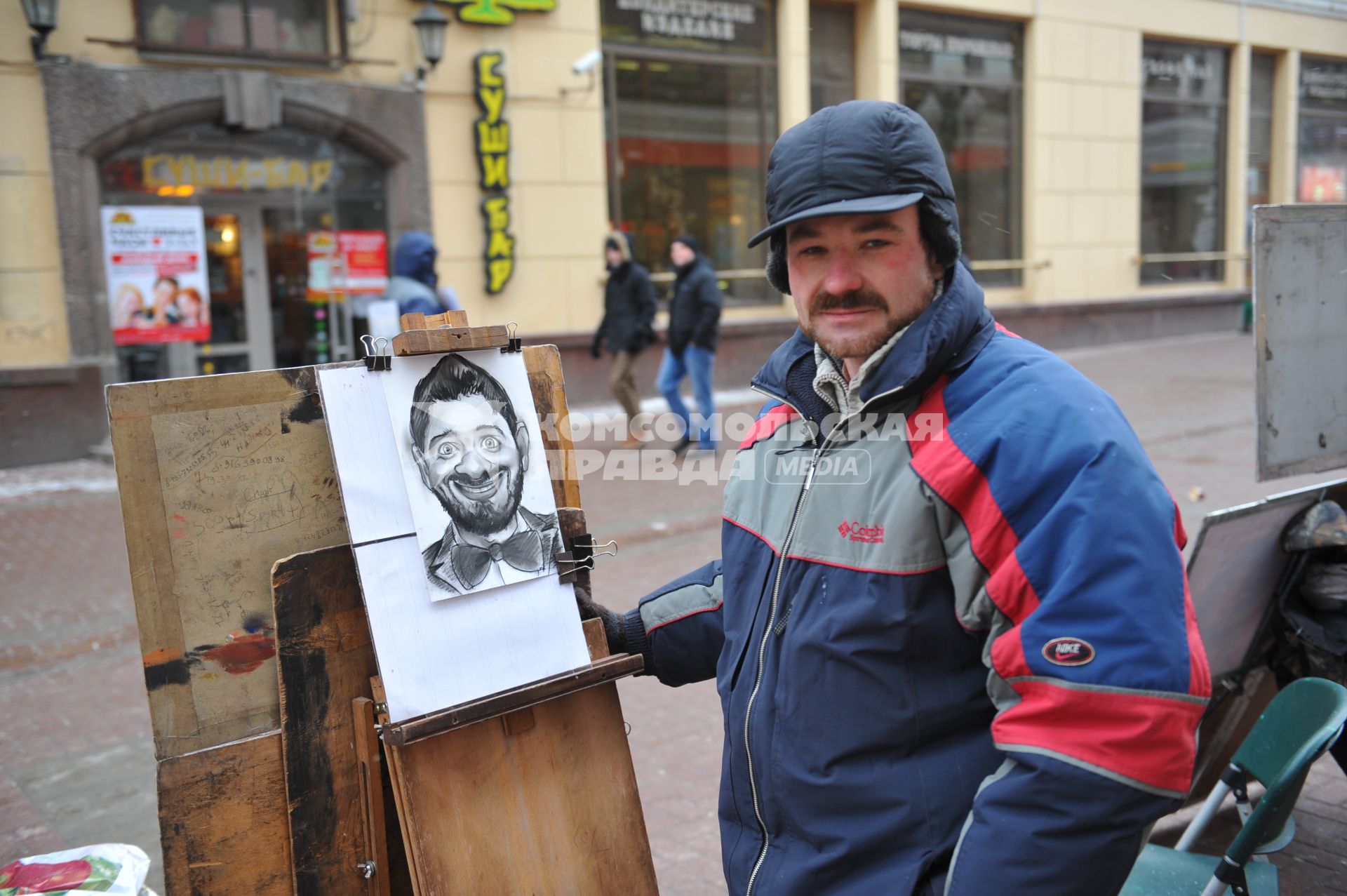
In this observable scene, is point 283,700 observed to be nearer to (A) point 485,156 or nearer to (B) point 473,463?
(B) point 473,463

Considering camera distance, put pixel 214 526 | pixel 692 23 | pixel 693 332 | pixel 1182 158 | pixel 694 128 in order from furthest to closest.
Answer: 1. pixel 1182 158
2. pixel 694 128
3. pixel 692 23
4. pixel 693 332
5. pixel 214 526

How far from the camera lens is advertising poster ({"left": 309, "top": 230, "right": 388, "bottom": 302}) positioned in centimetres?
1128

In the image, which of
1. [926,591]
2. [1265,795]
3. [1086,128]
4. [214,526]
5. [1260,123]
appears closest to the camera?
[926,591]

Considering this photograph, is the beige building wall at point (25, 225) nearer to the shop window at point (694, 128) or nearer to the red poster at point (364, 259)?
the red poster at point (364, 259)

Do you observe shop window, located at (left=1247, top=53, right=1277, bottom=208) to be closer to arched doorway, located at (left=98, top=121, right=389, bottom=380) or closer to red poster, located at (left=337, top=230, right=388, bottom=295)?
red poster, located at (left=337, top=230, right=388, bottom=295)

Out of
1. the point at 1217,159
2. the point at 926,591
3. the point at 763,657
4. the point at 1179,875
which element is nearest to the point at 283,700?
the point at 763,657

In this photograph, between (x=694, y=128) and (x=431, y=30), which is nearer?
(x=431, y=30)

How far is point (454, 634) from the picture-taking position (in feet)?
6.66

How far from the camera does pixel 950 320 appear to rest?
63.7 inches

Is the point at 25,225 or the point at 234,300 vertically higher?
Answer: the point at 25,225

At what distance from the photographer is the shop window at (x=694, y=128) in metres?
12.8

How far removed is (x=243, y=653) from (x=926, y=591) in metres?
1.20

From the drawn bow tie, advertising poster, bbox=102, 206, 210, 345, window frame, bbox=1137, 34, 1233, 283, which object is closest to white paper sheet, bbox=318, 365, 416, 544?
the drawn bow tie

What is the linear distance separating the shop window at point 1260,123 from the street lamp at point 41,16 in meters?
18.1
